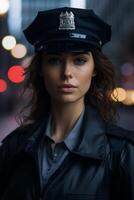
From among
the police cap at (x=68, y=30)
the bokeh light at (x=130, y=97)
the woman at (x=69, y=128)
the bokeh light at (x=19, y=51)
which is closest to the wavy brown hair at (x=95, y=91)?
the woman at (x=69, y=128)

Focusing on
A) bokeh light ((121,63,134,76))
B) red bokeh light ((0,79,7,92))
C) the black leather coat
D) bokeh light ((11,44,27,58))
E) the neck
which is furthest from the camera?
bokeh light ((121,63,134,76))

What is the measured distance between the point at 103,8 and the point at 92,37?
73013 millimetres

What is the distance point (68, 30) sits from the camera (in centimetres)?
245

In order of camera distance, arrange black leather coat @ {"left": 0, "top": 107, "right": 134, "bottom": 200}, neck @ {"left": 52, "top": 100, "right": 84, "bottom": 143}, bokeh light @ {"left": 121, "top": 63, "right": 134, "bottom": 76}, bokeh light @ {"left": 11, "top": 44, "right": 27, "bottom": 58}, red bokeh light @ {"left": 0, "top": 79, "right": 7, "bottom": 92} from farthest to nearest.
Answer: bokeh light @ {"left": 121, "top": 63, "right": 134, "bottom": 76} → bokeh light @ {"left": 11, "top": 44, "right": 27, "bottom": 58} → red bokeh light @ {"left": 0, "top": 79, "right": 7, "bottom": 92} → neck @ {"left": 52, "top": 100, "right": 84, "bottom": 143} → black leather coat @ {"left": 0, "top": 107, "right": 134, "bottom": 200}

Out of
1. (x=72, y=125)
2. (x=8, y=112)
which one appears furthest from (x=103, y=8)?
(x=72, y=125)

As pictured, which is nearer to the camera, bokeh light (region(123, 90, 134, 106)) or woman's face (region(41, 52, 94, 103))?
woman's face (region(41, 52, 94, 103))

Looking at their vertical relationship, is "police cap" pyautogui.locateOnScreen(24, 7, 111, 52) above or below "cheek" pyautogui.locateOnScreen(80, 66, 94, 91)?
above

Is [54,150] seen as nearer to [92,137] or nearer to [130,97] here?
[92,137]

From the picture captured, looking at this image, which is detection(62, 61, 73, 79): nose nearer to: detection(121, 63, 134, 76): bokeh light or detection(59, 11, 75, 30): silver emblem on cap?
detection(59, 11, 75, 30): silver emblem on cap

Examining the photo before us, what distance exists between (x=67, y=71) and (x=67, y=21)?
0.68 ft

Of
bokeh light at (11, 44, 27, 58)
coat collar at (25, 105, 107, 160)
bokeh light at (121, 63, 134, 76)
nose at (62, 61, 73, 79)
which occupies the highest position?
nose at (62, 61, 73, 79)

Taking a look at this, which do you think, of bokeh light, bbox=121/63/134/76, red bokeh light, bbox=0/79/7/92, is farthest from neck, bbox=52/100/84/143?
bokeh light, bbox=121/63/134/76

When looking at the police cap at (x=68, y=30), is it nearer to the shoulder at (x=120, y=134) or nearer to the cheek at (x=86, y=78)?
the cheek at (x=86, y=78)

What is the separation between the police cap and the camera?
2.43m
